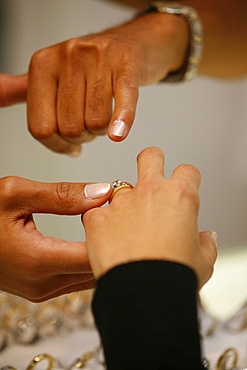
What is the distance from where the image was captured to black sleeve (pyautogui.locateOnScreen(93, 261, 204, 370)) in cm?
39

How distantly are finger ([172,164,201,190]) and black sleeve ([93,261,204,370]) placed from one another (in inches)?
4.4

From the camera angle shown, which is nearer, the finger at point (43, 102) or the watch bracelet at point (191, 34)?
the finger at point (43, 102)

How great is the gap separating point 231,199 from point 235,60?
349 millimetres

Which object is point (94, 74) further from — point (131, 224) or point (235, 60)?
point (235, 60)

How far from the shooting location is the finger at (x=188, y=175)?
503 mm

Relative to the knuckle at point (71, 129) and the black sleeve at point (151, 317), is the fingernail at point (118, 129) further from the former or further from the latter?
the black sleeve at point (151, 317)

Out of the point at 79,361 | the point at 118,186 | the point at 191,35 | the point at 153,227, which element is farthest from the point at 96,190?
the point at 191,35

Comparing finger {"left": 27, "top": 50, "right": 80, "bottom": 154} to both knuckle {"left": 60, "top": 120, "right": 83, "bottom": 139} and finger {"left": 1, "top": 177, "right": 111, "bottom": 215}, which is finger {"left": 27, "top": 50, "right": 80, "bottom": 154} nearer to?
knuckle {"left": 60, "top": 120, "right": 83, "bottom": 139}

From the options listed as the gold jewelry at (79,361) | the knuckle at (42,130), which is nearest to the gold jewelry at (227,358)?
the gold jewelry at (79,361)

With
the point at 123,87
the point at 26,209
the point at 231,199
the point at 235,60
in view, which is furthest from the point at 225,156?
the point at 26,209

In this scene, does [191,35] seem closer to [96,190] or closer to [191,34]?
[191,34]

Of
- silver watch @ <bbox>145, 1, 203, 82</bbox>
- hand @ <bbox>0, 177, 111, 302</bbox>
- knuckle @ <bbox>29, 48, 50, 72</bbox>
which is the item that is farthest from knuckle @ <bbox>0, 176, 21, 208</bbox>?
silver watch @ <bbox>145, 1, 203, 82</bbox>

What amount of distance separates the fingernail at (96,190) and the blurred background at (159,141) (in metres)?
0.32

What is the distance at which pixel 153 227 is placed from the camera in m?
0.44
